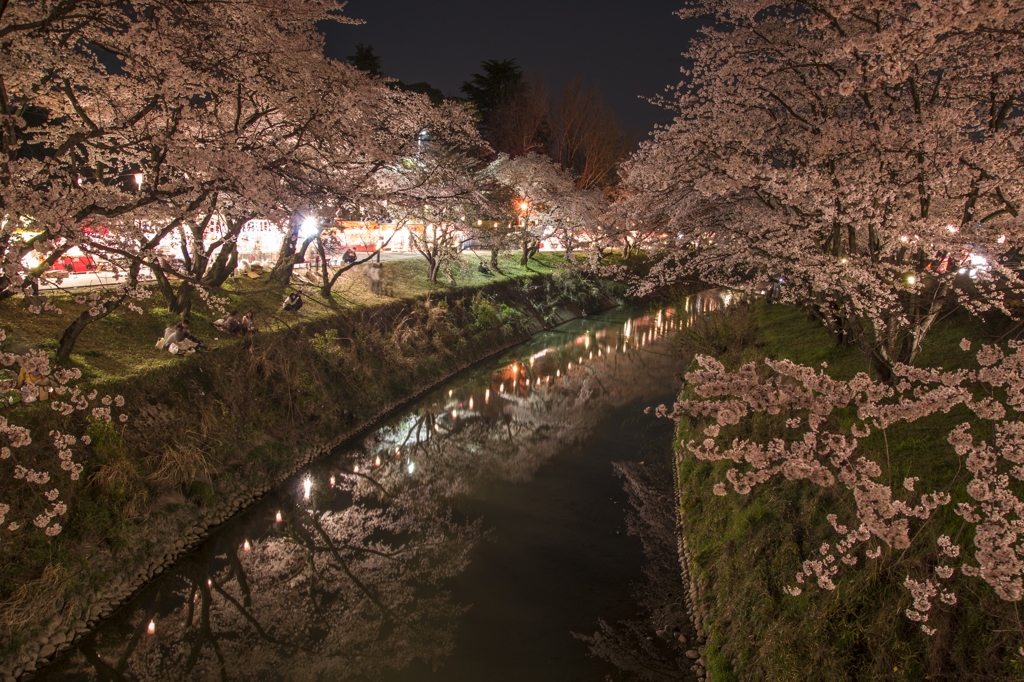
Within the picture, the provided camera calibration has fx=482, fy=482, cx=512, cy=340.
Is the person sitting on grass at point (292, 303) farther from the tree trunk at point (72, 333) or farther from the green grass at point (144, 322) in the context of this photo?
the tree trunk at point (72, 333)

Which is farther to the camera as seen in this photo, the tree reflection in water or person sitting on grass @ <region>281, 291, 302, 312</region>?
person sitting on grass @ <region>281, 291, 302, 312</region>

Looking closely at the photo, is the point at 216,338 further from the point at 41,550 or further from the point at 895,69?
the point at 895,69

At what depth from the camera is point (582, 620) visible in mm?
7055

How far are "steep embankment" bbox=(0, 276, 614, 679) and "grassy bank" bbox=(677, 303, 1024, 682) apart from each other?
328 inches

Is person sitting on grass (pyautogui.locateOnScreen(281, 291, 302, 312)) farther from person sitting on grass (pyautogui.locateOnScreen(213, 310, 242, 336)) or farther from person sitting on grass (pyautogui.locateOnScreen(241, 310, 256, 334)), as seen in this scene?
person sitting on grass (pyautogui.locateOnScreen(213, 310, 242, 336))

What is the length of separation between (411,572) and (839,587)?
610cm

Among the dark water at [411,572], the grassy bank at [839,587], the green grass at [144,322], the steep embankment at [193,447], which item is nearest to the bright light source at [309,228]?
the green grass at [144,322]

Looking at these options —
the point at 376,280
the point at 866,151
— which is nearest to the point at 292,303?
the point at 376,280

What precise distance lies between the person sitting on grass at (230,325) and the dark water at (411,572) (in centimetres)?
399

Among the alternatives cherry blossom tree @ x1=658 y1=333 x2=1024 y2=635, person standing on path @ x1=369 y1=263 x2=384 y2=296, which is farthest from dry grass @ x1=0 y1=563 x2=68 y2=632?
person standing on path @ x1=369 y1=263 x2=384 y2=296

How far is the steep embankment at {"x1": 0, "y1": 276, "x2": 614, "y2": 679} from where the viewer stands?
6.26m

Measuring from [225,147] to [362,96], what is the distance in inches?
183

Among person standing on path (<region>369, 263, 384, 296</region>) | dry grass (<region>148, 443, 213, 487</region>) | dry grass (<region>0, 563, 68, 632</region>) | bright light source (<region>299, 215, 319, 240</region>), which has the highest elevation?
bright light source (<region>299, 215, 319, 240</region>)

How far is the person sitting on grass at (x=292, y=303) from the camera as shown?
1457 cm
